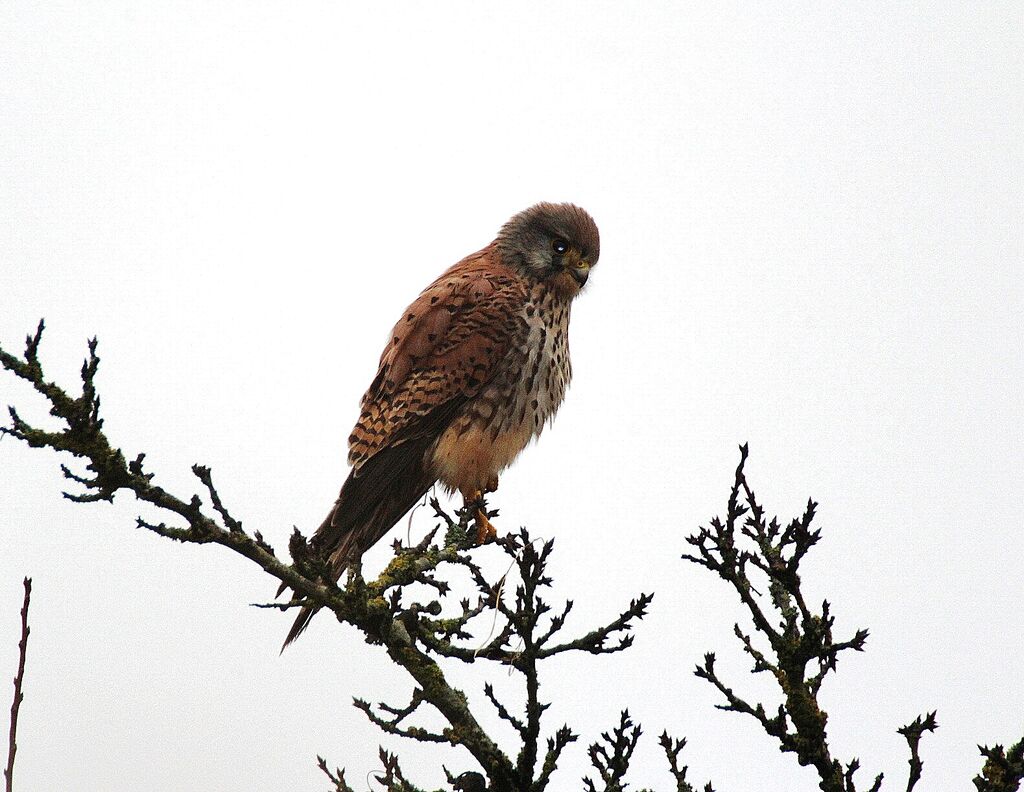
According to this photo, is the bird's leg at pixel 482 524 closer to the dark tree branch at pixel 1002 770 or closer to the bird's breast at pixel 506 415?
the bird's breast at pixel 506 415

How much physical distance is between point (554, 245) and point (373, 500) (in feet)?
5.95

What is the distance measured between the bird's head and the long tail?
1230mm

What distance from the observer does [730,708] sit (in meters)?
3.36

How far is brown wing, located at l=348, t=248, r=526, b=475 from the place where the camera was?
514 centimetres

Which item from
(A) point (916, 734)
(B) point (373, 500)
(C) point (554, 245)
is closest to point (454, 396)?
(B) point (373, 500)

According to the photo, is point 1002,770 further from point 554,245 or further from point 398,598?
point 554,245

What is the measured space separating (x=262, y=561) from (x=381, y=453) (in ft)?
6.48

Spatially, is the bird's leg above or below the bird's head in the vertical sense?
below

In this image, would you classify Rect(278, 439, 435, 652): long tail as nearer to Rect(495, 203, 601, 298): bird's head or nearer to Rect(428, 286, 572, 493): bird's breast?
Rect(428, 286, 572, 493): bird's breast

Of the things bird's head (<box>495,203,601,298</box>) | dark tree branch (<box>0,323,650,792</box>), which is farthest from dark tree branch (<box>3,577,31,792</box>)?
bird's head (<box>495,203,601,298</box>)

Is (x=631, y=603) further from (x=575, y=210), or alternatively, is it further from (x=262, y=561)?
(x=575, y=210)

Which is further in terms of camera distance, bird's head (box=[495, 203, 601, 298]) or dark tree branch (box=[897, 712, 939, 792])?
bird's head (box=[495, 203, 601, 298])

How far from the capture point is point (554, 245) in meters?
5.93

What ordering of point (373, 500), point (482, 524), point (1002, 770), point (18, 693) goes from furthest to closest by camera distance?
point (373, 500) → point (482, 524) → point (1002, 770) → point (18, 693)
